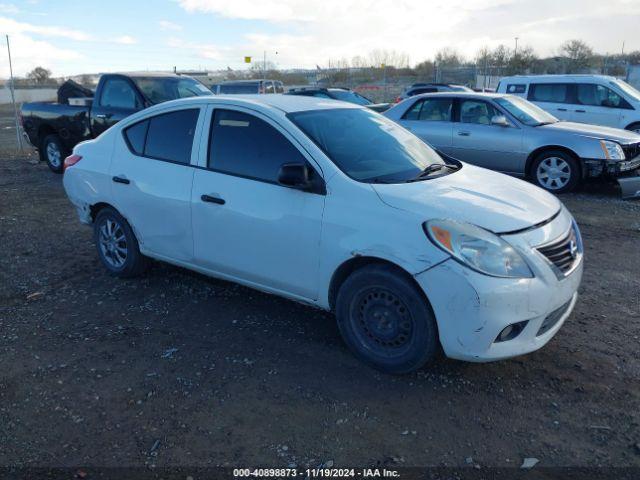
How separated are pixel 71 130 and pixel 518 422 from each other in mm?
9927

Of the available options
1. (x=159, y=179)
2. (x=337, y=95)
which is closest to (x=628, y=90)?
(x=337, y=95)

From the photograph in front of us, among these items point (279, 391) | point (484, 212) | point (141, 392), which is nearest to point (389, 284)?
point (484, 212)

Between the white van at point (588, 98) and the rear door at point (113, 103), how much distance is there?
29.3 feet

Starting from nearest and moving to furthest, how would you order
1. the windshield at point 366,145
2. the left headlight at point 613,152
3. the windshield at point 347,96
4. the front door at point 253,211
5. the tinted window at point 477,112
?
the front door at point 253,211, the windshield at point 366,145, the left headlight at point 613,152, the tinted window at point 477,112, the windshield at point 347,96

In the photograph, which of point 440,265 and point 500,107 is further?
point 500,107

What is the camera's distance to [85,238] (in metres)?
6.81

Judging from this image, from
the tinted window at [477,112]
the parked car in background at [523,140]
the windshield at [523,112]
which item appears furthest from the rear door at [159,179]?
the windshield at [523,112]

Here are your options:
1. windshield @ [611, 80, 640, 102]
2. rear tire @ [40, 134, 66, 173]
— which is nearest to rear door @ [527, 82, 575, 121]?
windshield @ [611, 80, 640, 102]

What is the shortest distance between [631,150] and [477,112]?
247 centimetres

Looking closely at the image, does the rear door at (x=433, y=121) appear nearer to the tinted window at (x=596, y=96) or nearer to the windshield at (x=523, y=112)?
the windshield at (x=523, y=112)

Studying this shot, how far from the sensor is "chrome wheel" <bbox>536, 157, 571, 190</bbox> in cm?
895

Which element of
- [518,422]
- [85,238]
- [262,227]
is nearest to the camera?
[518,422]

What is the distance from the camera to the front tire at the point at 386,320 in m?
3.38

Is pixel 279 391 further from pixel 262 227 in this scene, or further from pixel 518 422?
pixel 518 422
